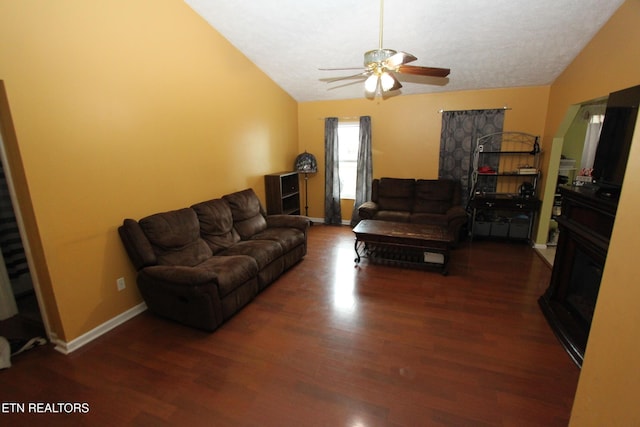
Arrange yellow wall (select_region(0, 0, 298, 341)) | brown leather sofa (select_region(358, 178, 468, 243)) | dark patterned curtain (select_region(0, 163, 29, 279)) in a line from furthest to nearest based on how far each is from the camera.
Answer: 1. brown leather sofa (select_region(358, 178, 468, 243))
2. dark patterned curtain (select_region(0, 163, 29, 279))
3. yellow wall (select_region(0, 0, 298, 341))

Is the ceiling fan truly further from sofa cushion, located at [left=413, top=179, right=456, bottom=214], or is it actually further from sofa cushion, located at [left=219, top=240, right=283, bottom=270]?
sofa cushion, located at [left=413, top=179, right=456, bottom=214]

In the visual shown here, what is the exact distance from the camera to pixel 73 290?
2.28 metres

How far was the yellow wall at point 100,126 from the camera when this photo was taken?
1.99m

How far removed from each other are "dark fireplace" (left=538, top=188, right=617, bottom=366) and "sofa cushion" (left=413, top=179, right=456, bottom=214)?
213cm

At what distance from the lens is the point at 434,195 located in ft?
15.9

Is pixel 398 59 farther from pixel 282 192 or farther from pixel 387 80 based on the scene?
pixel 282 192

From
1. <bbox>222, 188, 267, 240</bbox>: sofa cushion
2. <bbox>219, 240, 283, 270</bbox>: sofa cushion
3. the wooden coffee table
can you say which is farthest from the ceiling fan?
<bbox>222, 188, 267, 240</bbox>: sofa cushion

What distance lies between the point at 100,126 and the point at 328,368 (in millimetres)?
2622

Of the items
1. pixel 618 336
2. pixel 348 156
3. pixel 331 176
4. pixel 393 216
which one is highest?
pixel 348 156

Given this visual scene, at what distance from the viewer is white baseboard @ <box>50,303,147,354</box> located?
2.26 metres

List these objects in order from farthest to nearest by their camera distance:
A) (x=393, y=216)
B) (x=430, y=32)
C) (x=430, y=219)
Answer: (x=393, y=216), (x=430, y=219), (x=430, y=32)

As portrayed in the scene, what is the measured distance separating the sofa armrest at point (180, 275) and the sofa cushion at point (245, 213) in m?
1.27

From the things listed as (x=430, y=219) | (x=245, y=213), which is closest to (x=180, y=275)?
(x=245, y=213)

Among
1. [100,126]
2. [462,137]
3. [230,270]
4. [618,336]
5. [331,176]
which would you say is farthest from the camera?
[331,176]
